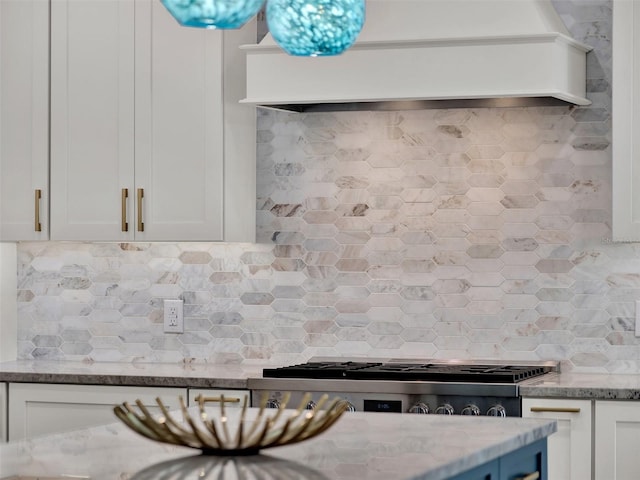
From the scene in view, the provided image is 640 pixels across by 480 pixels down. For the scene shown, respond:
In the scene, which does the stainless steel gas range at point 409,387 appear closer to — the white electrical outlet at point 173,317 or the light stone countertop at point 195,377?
the light stone countertop at point 195,377

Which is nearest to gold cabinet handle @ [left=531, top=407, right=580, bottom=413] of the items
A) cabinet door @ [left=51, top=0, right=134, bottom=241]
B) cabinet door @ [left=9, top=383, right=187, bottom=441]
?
cabinet door @ [left=9, top=383, right=187, bottom=441]

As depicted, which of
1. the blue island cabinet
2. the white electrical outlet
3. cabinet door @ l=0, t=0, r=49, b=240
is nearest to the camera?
the blue island cabinet

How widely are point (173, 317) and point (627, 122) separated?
2.02 meters

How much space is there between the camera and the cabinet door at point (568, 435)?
3.75 meters

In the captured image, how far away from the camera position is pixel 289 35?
2658mm

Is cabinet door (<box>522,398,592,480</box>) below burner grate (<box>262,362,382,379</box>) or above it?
below

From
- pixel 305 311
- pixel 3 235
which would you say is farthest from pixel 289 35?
pixel 3 235

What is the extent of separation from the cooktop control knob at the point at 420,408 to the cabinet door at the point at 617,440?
560 mm

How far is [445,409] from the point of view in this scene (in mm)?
3840

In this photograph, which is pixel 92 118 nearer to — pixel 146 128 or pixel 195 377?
pixel 146 128

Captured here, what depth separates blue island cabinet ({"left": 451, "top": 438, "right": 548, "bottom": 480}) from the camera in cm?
239

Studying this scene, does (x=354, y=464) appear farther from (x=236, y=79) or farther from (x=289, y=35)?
(x=236, y=79)

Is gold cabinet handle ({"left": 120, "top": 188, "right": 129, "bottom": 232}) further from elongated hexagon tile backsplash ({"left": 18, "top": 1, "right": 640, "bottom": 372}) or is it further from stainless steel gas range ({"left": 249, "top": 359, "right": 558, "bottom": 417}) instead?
stainless steel gas range ({"left": 249, "top": 359, "right": 558, "bottom": 417})

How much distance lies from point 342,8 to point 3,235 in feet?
8.31
